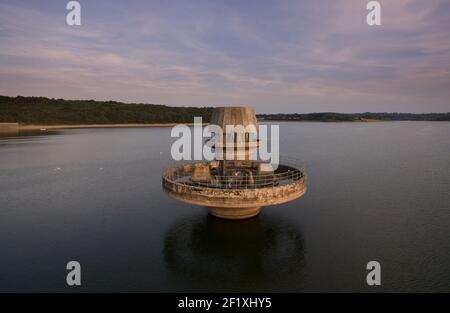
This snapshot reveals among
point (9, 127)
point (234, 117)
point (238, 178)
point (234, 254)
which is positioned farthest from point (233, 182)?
point (9, 127)

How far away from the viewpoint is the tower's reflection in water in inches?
797

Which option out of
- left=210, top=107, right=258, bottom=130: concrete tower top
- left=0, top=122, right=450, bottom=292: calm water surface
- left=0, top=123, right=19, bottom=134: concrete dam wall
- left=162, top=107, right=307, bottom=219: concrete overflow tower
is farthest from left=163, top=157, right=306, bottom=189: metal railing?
left=0, top=123, right=19, bottom=134: concrete dam wall

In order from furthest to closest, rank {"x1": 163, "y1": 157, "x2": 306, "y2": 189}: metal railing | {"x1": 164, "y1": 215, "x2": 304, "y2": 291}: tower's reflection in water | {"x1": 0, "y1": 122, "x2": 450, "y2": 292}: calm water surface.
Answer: {"x1": 163, "y1": 157, "x2": 306, "y2": 189}: metal railing < {"x1": 0, "y1": 122, "x2": 450, "y2": 292}: calm water surface < {"x1": 164, "y1": 215, "x2": 304, "y2": 291}: tower's reflection in water

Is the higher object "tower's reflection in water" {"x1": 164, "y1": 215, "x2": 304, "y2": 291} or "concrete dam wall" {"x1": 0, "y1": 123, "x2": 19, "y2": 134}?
"concrete dam wall" {"x1": 0, "y1": 123, "x2": 19, "y2": 134}

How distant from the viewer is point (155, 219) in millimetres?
31703

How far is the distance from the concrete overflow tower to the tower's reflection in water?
7.37 feet

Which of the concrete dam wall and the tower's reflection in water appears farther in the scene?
the concrete dam wall

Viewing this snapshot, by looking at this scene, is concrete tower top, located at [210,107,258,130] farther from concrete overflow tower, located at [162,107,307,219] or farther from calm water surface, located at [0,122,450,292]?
calm water surface, located at [0,122,450,292]

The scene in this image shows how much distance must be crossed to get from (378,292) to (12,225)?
1380 inches

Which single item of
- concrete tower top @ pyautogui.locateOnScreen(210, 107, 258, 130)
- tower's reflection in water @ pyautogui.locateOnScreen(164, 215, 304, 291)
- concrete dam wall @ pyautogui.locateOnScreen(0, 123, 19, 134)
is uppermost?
concrete dam wall @ pyautogui.locateOnScreen(0, 123, 19, 134)

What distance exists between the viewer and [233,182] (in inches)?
1179

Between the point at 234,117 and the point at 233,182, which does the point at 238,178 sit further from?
the point at 234,117

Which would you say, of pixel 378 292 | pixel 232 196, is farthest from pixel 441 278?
pixel 232 196

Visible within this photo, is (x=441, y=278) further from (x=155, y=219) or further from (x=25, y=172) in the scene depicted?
(x=25, y=172)
